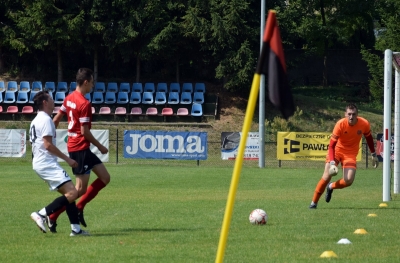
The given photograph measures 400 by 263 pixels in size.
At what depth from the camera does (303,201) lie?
15359mm

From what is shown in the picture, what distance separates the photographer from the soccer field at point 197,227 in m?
8.11

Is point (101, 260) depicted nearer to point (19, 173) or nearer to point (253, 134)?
point (19, 173)

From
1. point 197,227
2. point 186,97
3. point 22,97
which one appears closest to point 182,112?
point 186,97

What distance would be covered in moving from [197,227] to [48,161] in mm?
2432

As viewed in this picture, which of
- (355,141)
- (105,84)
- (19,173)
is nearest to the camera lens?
(355,141)

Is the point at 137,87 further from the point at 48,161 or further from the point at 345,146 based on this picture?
the point at 48,161

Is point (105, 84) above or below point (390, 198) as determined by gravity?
above

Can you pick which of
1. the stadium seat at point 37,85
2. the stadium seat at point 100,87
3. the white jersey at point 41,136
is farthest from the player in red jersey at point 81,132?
the stadium seat at point 37,85

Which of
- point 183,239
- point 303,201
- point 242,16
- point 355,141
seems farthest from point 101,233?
point 242,16

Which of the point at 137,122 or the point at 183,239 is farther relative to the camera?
the point at 137,122

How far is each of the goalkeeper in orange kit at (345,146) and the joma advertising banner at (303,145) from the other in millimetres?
15818

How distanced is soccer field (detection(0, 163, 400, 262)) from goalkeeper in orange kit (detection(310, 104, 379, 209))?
52cm

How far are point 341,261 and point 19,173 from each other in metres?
18.9

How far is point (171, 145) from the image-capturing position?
30.2 m
